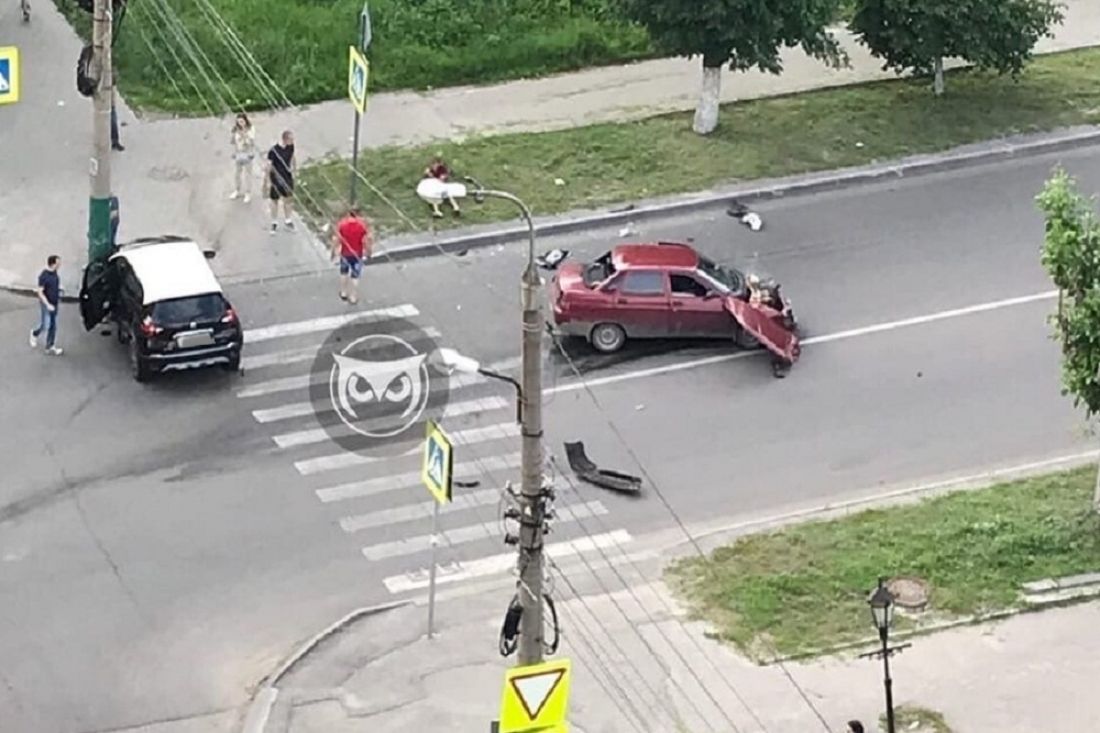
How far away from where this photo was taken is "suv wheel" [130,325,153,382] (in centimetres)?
2809

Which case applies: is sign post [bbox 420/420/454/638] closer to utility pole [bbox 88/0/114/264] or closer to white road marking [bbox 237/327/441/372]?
white road marking [bbox 237/327/441/372]

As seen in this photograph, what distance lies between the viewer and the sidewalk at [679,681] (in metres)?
22.8

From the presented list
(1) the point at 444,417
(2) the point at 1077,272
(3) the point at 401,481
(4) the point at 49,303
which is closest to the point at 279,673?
(3) the point at 401,481

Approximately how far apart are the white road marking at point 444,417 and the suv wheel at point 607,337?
1.61 metres

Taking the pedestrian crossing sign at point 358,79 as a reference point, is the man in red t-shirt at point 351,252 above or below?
below

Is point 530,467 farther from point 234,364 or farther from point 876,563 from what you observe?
point 234,364

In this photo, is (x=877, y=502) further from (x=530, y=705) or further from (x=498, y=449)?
(x=530, y=705)

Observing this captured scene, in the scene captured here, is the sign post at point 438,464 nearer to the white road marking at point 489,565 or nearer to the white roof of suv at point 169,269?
the white road marking at point 489,565

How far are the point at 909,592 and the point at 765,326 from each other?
5329 mm

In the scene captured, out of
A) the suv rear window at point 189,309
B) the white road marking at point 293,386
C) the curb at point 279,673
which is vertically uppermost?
the suv rear window at point 189,309

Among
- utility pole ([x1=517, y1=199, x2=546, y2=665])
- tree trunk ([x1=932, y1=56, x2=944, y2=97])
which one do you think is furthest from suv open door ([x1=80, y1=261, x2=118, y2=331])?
tree trunk ([x1=932, y1=56, x2=944, y2=97])

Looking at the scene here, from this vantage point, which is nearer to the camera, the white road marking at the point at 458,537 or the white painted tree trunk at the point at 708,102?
the white road marking at the point at 458,537

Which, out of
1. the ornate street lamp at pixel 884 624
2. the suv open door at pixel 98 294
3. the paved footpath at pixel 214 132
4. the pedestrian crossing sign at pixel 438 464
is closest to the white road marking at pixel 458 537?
the pedestrian crossing sign at pixel 438 464

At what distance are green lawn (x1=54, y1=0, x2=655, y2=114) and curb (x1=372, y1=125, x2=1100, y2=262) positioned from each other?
3840mm
